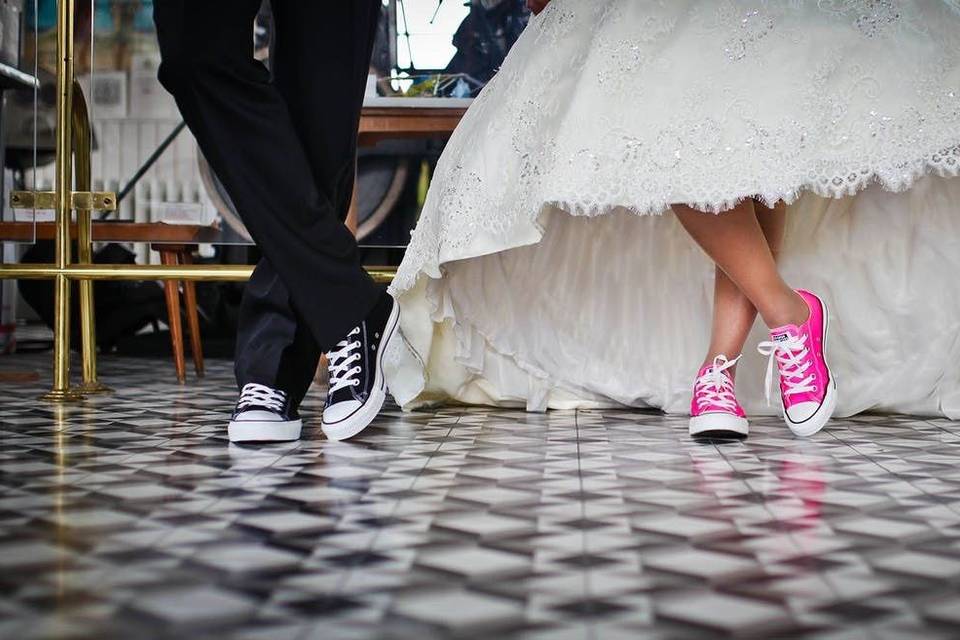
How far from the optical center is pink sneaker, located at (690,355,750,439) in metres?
1.77

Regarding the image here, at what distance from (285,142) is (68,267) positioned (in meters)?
0.98

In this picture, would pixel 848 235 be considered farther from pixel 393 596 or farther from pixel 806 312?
pixel 393 596

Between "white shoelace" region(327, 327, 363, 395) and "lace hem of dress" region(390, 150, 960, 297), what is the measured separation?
27 cm

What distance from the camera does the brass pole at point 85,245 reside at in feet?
8.44

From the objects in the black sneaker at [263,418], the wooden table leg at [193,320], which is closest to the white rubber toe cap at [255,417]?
the black sneaker at [263,418]

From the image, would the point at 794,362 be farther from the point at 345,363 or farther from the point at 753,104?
the point at 345,363

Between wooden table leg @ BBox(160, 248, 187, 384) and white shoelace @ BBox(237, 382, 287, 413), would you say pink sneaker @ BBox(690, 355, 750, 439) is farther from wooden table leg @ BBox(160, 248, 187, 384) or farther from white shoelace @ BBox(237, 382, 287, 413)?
wooden table leg @ BBox(160, 248, 187, 384)

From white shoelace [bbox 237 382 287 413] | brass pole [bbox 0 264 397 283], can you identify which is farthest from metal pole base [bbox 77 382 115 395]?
white shoelace [bbox 237 382 287 413]

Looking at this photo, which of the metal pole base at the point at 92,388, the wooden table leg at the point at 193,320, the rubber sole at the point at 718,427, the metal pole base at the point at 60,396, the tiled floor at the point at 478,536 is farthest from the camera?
the wooden table leg at the point at 193,320

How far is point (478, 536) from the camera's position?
3.59ft

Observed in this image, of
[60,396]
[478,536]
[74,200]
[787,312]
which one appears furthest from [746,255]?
[74,200]

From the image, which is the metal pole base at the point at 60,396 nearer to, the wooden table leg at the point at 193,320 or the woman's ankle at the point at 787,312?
the wooden table leg at the point at 193,320

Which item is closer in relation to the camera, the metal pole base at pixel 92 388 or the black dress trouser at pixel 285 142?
the black dress trouser at pixel 285 142

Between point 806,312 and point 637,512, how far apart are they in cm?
81
